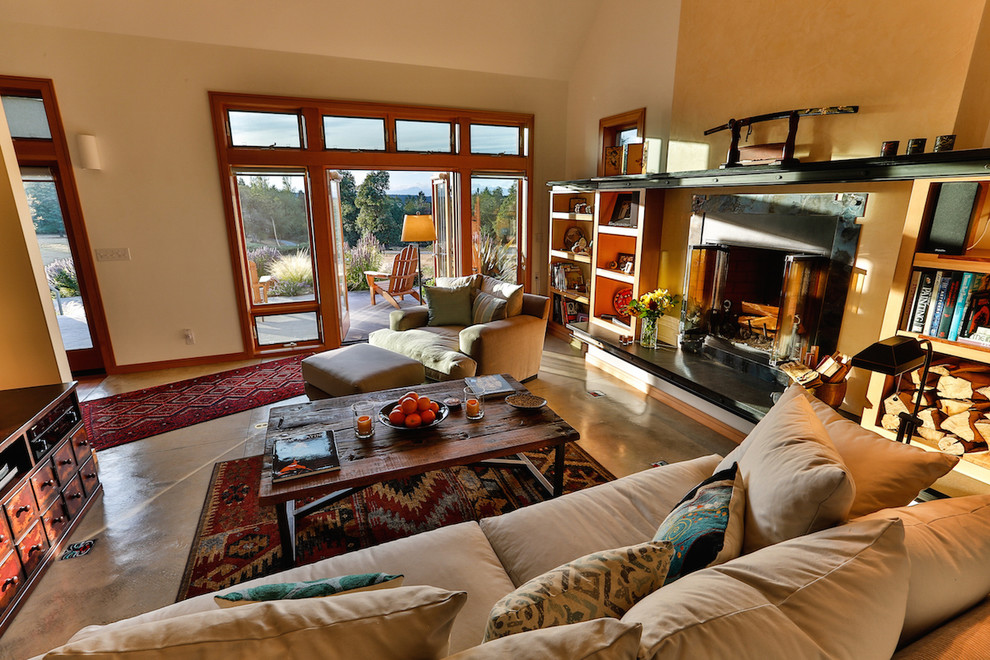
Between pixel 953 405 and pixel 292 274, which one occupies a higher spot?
pixel 292 274

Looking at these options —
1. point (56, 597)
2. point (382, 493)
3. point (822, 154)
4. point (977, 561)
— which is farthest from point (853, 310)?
point (56, 597)

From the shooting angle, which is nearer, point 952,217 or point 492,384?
point 952,217

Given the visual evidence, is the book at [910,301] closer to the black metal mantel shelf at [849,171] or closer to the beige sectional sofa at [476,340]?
the black metal mantel shelf at [849,171]

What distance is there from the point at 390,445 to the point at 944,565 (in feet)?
6.19

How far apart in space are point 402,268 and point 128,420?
391 cm

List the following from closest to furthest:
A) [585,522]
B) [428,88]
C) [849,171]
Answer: [585,522] < [849,171] < [428,88]

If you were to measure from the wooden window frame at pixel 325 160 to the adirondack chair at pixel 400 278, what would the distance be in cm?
143

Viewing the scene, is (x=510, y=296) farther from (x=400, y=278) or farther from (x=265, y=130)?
(x=400, y=278)

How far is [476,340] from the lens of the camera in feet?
11.7

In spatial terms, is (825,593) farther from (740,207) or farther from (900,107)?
(740,207)

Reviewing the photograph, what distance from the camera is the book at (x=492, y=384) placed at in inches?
109

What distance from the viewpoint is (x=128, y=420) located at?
11.4 feet

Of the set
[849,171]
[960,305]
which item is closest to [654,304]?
[849,171]

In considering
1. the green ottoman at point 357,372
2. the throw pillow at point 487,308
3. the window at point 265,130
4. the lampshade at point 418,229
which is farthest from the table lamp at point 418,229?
the green ottoman at point 357,372
